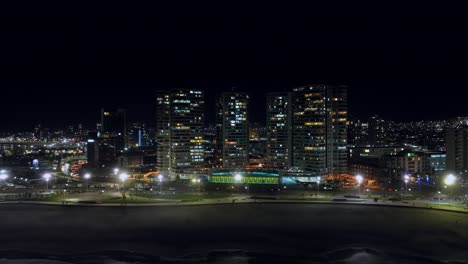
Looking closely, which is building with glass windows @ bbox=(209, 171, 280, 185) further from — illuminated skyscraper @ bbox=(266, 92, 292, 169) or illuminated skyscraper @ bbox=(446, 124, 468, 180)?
illuminated skyscraper @ bbox=(446, 124, 468, 180)

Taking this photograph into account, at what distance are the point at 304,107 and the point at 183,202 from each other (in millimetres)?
19896

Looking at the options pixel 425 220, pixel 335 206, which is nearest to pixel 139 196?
pixel 335 206

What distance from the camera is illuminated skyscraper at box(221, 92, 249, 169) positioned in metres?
47.8

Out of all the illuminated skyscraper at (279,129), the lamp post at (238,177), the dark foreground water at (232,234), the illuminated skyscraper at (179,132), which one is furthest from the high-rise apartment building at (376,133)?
the dark foreground water at (232,234)

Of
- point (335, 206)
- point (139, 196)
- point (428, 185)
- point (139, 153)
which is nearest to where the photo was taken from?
point (335, 206)

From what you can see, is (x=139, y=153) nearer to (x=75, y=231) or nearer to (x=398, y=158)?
(x=398, y=158)

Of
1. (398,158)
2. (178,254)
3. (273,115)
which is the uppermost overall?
(273,115)

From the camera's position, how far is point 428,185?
1390 inches

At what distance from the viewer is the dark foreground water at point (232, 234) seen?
16859 mm

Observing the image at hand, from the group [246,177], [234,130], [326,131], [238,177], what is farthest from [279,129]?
[238,177]

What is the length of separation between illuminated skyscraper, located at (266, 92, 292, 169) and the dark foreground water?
66.7ft

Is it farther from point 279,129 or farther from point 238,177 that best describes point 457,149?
point 238,177

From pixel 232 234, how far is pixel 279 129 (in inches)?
1121

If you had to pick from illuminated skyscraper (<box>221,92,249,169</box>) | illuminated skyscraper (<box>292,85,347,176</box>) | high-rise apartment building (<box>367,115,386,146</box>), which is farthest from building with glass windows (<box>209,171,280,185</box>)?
high-rise apartment building (<box>367,115,386,146</box>)
